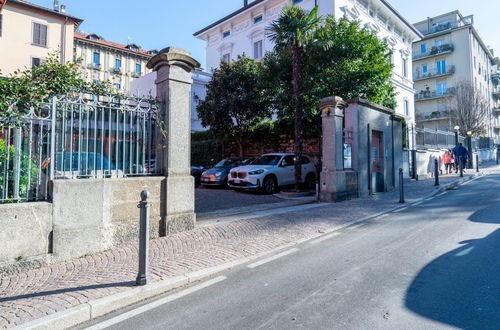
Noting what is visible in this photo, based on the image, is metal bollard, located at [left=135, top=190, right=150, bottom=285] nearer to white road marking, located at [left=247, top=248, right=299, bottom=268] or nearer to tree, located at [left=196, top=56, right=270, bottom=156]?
white road marking, located at [left=247, top=248, right=299, bottom=268]

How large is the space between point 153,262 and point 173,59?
3.68m

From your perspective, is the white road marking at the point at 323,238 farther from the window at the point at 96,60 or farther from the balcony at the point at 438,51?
the window at the point at 96,60

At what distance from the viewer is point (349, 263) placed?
4441 mm

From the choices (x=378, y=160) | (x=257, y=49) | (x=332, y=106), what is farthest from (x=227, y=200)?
(x=257, y=49)

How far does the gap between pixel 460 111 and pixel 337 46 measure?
26256mm

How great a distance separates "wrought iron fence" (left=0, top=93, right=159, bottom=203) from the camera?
446cm

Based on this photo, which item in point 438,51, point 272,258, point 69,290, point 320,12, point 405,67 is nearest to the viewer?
point 69,290

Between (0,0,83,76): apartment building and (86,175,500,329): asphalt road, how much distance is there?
3132 cm

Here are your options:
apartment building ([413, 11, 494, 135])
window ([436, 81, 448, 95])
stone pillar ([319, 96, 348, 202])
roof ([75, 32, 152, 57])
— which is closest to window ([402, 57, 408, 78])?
apartment building ([413, 11, 494, 135])

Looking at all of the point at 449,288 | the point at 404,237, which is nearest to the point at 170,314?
the point at 449,288

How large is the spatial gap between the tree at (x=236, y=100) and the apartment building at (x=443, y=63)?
Result: 3203 cm

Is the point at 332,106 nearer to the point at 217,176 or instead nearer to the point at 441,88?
the point at 217,176

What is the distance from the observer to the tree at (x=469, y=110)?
33.0 metres

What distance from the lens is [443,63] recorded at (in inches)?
1752
